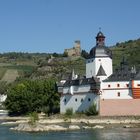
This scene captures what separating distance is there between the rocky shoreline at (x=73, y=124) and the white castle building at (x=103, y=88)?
3.32 meters

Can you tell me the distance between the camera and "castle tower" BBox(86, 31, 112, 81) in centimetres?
7156

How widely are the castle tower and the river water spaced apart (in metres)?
17.7

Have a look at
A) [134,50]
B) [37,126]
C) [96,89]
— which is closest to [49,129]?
[37,126]

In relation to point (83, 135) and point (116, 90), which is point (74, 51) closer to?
point (116, 90)

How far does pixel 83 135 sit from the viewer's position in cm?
4925

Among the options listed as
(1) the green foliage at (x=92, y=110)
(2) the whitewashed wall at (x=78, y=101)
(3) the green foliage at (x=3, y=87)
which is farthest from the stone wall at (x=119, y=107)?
(3) the green foliage at (x=3, y=87)

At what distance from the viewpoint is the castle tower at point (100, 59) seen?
7156cm

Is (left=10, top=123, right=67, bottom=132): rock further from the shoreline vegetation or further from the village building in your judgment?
the village building

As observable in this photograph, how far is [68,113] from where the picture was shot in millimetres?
72125

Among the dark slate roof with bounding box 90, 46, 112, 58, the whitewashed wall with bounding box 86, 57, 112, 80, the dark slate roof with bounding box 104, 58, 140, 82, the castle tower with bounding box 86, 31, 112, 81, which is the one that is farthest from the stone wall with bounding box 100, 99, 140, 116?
the dark slate roof with bounding box 90, 46, 112, 58

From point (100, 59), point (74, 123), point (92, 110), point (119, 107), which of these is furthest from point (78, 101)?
point (74, 123)

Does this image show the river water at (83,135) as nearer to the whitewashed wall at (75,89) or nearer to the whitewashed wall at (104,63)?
the whitewashed wall at (75,89)

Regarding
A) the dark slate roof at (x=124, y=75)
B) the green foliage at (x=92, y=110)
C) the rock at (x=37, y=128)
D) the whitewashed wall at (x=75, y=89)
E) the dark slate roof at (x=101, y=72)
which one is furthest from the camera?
the whitewashed wall at (x=75, y=89)

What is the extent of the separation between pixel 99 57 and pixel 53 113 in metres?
12.7
